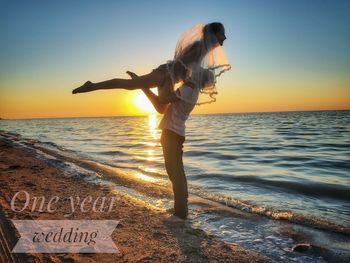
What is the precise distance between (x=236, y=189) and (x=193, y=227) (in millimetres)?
3523

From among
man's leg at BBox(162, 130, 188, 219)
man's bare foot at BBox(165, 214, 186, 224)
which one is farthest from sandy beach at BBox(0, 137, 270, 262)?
man's leg at BBox(162, 130, 188, 219)

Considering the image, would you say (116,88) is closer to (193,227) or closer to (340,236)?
(193,227)

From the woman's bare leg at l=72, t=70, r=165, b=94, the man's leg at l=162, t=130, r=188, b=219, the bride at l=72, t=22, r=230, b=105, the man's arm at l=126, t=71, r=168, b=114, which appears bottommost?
the man's leg at l=162, t=130, r=188, b=219

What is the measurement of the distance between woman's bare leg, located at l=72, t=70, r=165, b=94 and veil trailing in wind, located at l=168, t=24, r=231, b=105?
0.19 m

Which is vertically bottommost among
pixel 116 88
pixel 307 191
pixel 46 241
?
pixel 307 191

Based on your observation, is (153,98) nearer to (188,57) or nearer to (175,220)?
(188,57)

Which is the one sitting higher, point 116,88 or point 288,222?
point 116,88

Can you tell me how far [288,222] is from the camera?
17.0 feet

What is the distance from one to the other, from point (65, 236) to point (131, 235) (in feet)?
2.65

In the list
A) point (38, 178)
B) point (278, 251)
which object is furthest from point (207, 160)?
point (278, 251)

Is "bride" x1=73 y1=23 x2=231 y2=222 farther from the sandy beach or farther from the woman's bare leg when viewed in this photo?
the sandy beach

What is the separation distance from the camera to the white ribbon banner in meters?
3.38

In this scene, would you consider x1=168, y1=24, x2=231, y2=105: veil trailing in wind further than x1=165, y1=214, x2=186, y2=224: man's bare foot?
No

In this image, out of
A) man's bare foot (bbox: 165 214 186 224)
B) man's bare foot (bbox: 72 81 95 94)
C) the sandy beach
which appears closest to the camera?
the sandy beach
